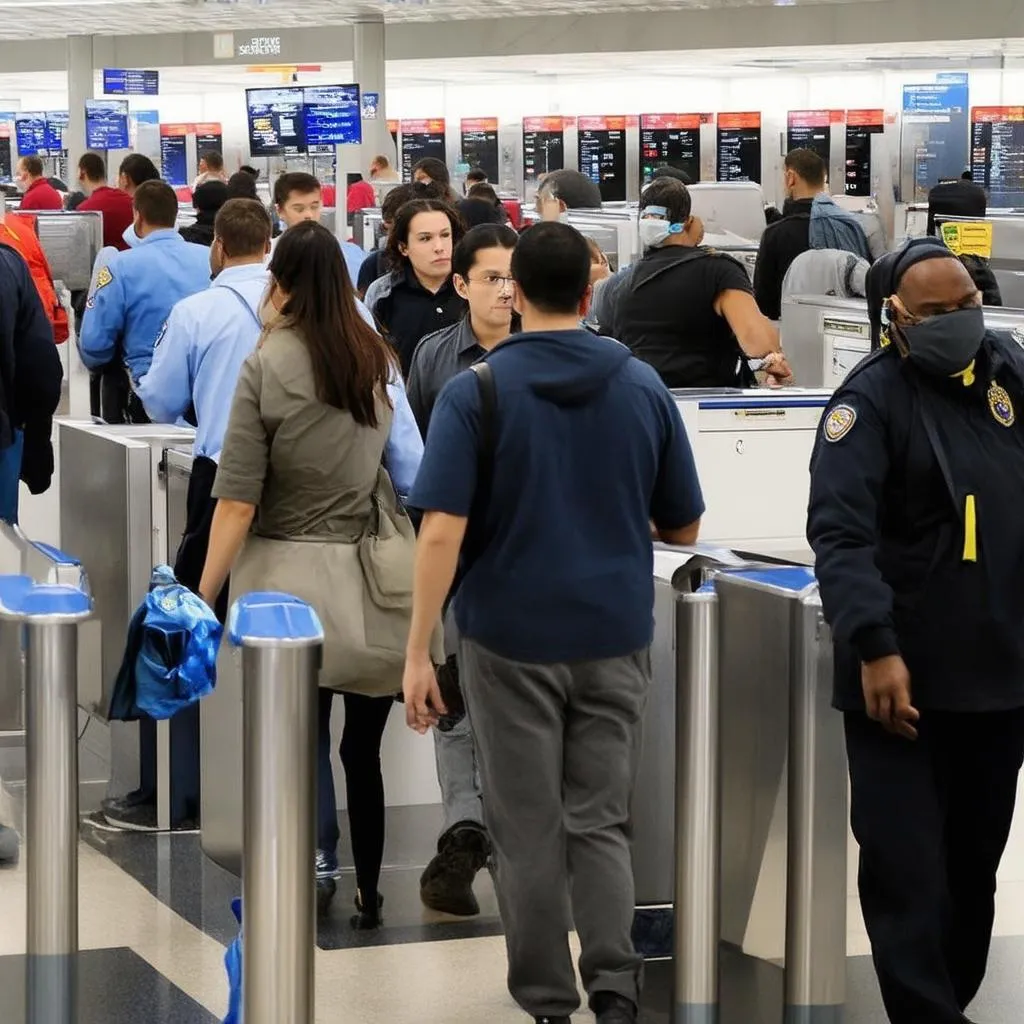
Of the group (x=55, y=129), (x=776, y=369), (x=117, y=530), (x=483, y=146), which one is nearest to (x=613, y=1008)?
(x=117, y=530)

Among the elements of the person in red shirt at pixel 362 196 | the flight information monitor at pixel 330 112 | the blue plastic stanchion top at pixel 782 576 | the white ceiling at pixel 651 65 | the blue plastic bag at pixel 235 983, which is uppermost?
the white ceiling at pixel 651 65

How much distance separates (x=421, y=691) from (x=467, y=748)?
43.8 inches

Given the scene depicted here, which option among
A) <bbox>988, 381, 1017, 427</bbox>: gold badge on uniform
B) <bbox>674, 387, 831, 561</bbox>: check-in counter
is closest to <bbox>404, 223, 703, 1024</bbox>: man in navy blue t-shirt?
<bbox>988, 381, 1017, 427</bbox>: gold badge on uniform

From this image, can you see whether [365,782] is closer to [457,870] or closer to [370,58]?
[457,870]

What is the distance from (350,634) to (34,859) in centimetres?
123

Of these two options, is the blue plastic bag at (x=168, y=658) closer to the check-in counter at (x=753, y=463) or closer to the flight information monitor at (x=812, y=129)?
the check-in counter at (x=753, y=463)

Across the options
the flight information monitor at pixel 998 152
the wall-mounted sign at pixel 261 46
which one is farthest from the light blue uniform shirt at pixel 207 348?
the wall-mounted sign at pixel 261 46

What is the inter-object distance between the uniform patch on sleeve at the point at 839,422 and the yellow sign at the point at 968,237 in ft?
8.88

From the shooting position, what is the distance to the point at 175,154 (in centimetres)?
3272

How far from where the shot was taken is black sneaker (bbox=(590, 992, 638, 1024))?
3.45 meters

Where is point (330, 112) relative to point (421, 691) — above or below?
above

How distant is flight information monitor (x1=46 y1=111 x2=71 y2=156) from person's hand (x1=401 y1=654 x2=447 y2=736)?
1055 inches

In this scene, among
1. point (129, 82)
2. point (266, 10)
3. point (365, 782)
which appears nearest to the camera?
point (365, 782)

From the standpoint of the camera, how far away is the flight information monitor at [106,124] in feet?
75.4
